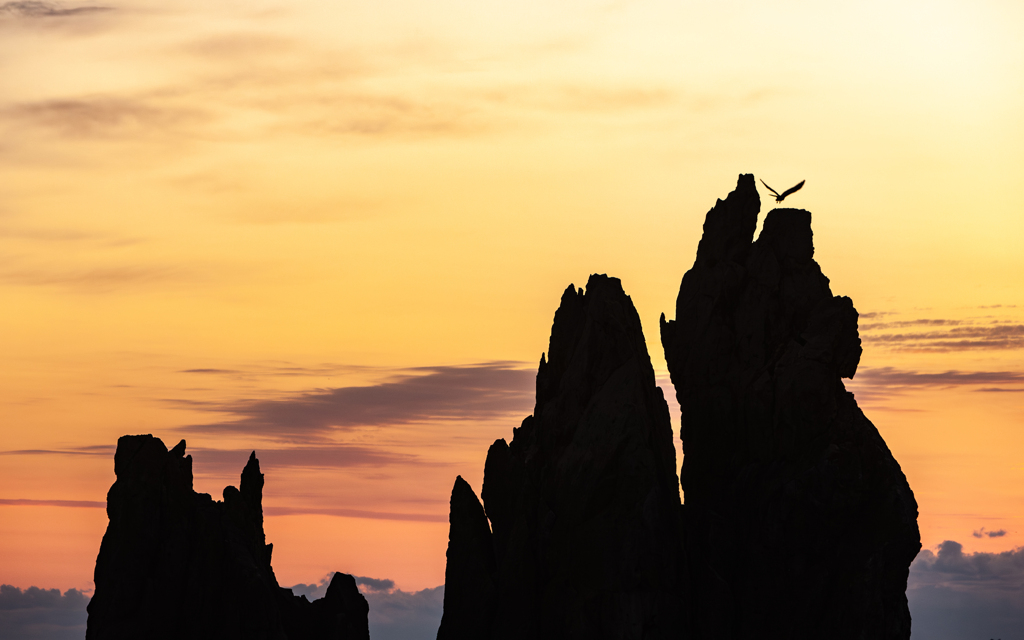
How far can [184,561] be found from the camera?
5133 inches

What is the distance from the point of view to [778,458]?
141 m

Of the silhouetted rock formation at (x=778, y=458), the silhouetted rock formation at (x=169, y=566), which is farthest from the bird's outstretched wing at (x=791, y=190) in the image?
the silhouetted rock formation at (x=169, y=566)

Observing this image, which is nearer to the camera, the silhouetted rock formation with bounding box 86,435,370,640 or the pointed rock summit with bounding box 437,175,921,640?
the silhouetted rock formation with bounding box 86,435,370,640

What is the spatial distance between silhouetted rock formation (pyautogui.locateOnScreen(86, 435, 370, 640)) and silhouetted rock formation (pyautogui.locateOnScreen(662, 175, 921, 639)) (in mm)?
39007

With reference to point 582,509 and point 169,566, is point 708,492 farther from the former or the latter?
point 169,566

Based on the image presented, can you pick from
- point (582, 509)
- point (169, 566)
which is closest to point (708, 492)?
point (582, 509)

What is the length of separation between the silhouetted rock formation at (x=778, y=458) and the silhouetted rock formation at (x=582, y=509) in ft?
22.4

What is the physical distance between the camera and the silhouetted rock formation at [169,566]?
419ft

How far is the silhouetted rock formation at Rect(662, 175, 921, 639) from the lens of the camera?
13550 centimetres

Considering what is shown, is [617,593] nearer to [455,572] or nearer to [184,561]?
[455,572]

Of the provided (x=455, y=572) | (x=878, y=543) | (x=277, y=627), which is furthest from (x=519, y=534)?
(x=878, y=543)

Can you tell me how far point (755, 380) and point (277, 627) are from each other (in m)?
50.7

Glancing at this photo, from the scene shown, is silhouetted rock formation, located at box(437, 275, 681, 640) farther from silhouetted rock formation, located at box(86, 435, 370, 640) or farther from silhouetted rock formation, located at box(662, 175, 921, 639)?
silhouetted rock formation, located at box(86, 435, 370, 640)

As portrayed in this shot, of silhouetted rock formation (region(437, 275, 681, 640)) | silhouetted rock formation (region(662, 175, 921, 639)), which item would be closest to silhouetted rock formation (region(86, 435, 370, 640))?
silhouetted rock formation (region(437, 275, 681, 640))
